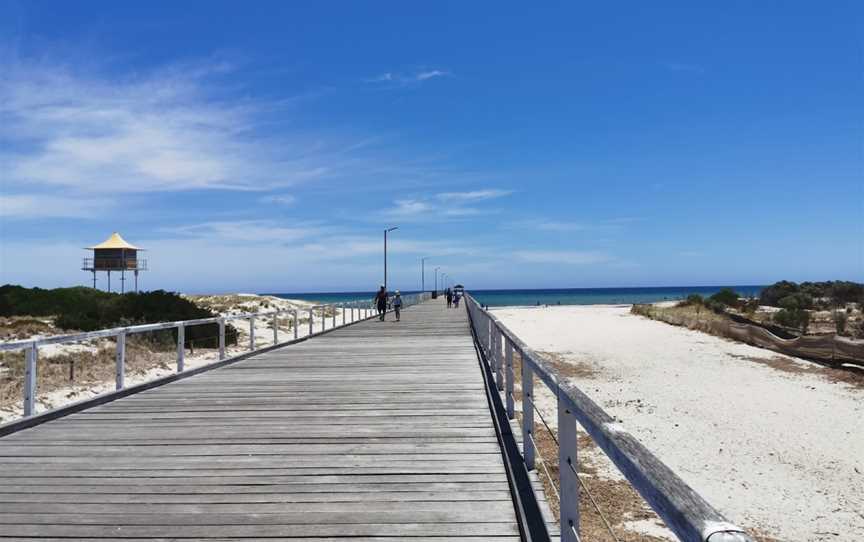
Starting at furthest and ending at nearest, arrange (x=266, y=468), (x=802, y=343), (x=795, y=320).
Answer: (x=795, y=320)
(x=802, y=343)
(x=266, y=468)

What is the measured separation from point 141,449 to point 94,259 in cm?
5443

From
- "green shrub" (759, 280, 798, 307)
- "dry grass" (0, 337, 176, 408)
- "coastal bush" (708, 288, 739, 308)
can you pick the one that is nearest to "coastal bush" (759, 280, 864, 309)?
"green shrub" (759, 280, 798, 307)

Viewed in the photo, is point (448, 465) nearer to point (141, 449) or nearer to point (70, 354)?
point (141, 449)

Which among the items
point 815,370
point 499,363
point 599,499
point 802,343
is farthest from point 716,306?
point 599,499

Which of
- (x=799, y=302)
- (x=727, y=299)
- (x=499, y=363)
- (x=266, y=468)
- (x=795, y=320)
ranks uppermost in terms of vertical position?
(x=499, y=363)

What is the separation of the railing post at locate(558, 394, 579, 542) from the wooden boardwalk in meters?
0.87

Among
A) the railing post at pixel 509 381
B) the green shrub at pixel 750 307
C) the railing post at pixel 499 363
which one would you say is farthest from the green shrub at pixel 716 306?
the railing post at pixel 509 381

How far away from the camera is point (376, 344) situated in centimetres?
1681

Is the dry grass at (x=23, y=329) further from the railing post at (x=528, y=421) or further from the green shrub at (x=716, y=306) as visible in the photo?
the green shrub at (x=716, y=306)

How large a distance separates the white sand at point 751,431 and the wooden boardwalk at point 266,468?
3662 millimetres

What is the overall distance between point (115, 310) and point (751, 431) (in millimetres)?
21572

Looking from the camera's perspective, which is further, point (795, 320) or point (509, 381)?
point (795, 320)

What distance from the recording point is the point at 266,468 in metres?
5.26

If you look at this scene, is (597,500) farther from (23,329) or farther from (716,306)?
(716,306)
